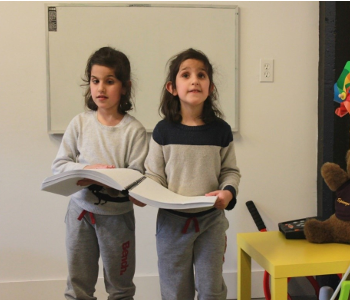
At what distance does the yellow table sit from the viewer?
907 millimetres

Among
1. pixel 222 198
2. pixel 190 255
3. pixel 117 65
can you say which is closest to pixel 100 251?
pixel 190 255

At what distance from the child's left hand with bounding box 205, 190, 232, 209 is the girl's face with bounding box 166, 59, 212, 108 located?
0.24 meters

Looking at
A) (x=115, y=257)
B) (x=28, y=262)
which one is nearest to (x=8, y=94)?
(x=28, y=262)

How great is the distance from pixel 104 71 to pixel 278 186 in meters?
1.01

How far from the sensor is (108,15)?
1577mm

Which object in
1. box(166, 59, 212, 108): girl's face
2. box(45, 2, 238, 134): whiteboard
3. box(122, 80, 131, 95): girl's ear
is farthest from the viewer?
box(45, 2, 238, 134): whiteboard

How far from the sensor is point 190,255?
3.25 ft

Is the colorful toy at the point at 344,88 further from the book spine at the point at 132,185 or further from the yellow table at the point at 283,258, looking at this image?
the book spine at the point at 132,185

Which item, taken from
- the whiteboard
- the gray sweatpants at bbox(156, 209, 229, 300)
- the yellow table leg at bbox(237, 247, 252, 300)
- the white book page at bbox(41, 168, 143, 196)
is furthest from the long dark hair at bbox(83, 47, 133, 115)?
the yellow table leg at bbox(237, 247, 252, 300)

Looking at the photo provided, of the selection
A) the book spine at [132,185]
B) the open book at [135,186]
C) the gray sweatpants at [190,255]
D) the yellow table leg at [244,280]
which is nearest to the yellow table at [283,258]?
the yellow table leg at [244,280]

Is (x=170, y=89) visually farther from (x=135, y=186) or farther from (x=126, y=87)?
(x=135, y=186)

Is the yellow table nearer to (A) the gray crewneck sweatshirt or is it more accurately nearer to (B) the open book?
(B) the open book

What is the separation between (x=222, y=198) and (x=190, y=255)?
19cm

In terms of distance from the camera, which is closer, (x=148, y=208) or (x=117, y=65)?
(x=117, y=65)
